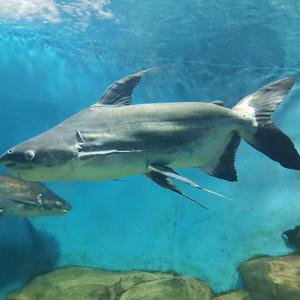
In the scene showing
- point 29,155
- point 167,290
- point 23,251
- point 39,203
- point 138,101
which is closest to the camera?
point 29,155

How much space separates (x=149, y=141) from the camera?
14.1 ft

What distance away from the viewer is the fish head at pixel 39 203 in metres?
7.64

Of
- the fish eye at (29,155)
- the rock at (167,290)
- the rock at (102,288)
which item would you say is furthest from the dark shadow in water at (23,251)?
the fish eye at (29,155)

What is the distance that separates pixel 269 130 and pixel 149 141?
1.32 meters

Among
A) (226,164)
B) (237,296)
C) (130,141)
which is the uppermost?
(130,141)

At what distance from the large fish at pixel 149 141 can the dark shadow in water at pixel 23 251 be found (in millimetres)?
5041

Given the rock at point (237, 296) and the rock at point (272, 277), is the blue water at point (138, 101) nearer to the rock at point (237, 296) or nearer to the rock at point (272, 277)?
the rock at point (272, 277)

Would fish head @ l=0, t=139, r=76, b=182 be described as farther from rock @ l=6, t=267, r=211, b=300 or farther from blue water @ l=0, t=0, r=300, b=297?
blue water @ l=0, t=0, r=300, b=297

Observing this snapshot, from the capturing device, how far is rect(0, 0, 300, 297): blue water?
9365 mm

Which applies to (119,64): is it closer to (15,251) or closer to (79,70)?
(79,70)

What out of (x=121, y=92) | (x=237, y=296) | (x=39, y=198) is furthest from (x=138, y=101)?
(x=121, y=92)

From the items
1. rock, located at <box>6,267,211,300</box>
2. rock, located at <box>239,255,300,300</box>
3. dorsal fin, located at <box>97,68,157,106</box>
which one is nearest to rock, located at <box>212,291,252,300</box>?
rock, located at <box>239,255,300,300</box>

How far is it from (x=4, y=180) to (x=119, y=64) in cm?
525

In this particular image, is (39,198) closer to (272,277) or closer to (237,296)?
(237,296)
